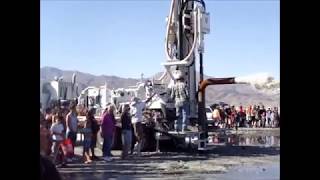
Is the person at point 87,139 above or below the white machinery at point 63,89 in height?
below

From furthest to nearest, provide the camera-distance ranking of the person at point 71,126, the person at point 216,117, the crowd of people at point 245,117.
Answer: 1. the crowd of people at point 245,117
2. the person at point 216,117
3. the person at point 71,126

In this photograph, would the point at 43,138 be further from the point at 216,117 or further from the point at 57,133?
the point at 216,117

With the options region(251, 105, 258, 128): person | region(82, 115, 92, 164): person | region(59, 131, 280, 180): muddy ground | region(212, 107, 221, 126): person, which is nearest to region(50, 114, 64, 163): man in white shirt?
region(59, 131, 280, 180): muddy ground

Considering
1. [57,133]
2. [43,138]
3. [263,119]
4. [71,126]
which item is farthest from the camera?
[263,119]

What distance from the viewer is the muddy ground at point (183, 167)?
7.75m

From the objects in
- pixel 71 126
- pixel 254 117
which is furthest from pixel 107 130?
pixel 254 117

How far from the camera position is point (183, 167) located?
890 centimetres

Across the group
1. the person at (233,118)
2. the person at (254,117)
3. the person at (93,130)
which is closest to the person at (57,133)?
the person at (93,130)

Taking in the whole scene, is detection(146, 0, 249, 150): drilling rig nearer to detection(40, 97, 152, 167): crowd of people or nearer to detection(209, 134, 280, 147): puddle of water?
detection(209, 134, 280, 147): puddle of water

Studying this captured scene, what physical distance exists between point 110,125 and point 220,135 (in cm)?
534

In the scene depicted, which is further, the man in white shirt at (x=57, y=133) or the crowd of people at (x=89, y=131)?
the crowd of people at (x=89, y=131)

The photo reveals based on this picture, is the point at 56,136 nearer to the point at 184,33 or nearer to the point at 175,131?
the point at 175,131

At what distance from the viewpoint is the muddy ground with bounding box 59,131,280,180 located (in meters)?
7.75

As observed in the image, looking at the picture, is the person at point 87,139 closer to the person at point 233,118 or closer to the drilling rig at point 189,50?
the drilling rig at point 189,50
